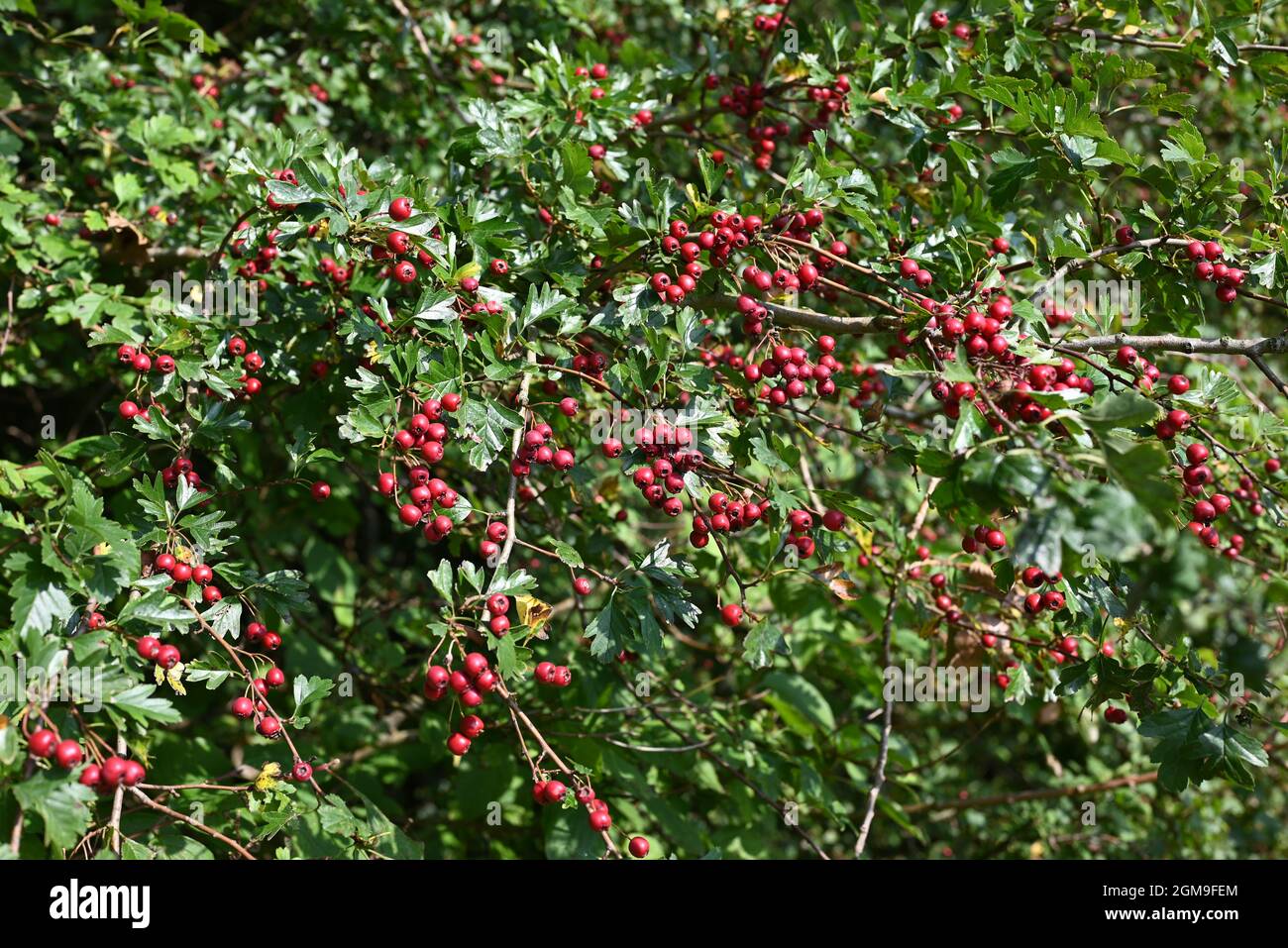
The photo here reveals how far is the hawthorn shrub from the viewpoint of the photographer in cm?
216

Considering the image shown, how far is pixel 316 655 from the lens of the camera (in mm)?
3912

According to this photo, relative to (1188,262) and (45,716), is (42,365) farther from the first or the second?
(1188,262)

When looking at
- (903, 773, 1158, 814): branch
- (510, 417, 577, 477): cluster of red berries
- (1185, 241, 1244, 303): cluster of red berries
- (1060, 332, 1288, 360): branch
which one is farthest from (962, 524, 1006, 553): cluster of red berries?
(903, 773, 1158, 814): branch

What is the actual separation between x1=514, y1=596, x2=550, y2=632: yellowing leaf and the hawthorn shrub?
2 cm

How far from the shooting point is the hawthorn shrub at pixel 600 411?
2.16 meters

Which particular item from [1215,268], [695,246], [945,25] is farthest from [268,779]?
[945,25]

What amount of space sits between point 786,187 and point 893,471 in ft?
8.90

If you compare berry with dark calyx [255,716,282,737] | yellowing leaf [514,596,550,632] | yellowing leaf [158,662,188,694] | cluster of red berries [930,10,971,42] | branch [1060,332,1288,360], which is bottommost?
berry with dark calyx [255,716,282,737]

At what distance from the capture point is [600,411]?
9.88ft

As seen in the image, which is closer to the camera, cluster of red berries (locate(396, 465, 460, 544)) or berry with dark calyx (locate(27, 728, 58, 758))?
berry with dark calyx (locate(27, 728, 58, 758))

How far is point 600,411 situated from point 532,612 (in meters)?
0.92

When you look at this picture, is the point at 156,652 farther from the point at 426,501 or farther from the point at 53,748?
the point at 426,501

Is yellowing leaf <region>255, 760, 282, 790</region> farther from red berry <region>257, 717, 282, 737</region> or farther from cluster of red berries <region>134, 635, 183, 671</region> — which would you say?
cluster of red berries <region>134, 635, 183, 671</region>
